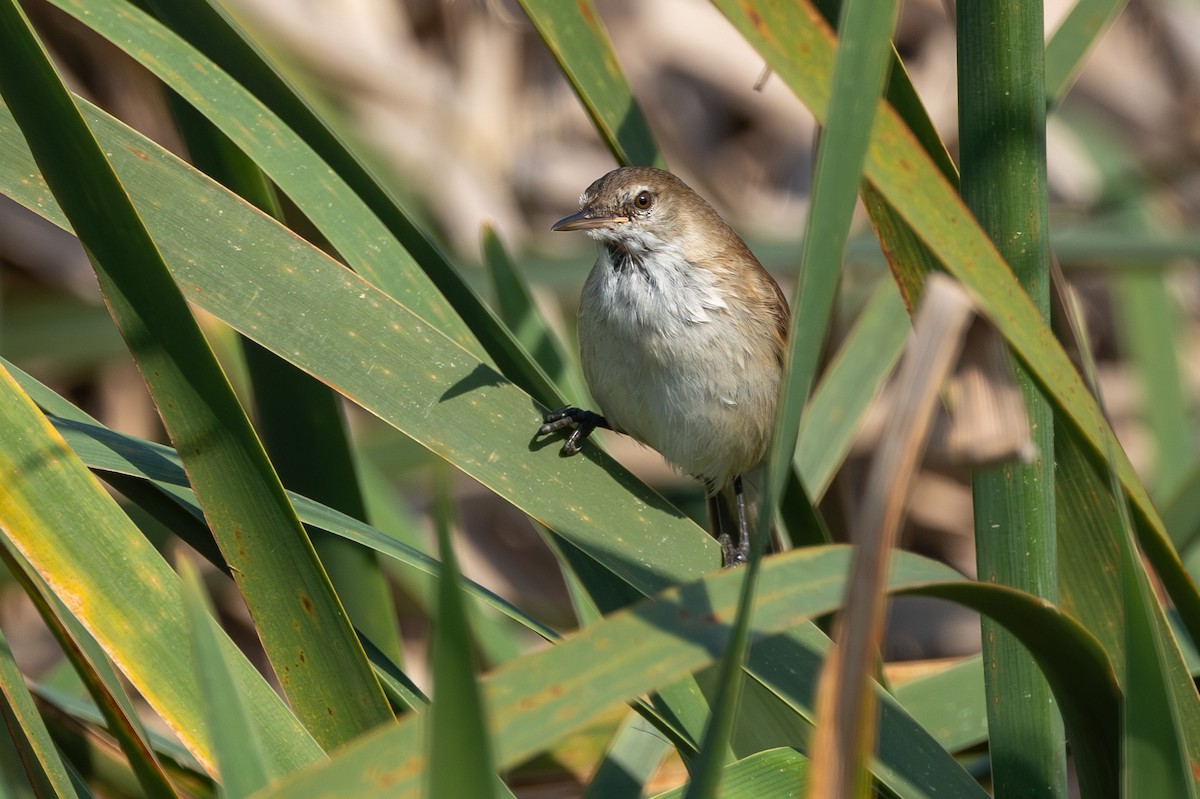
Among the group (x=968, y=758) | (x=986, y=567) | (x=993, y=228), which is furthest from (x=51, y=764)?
(x=968, y=758)

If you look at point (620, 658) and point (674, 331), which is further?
point (674, 331)

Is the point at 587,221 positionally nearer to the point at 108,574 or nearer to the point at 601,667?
the point at 108,574

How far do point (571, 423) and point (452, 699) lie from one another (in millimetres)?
1123

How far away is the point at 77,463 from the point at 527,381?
0.69 meters

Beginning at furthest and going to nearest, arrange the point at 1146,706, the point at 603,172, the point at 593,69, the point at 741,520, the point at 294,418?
the point at 603,172 → the point at 741,520 → the point at 294,418 → the point at 593,69 → the point at 1146,706

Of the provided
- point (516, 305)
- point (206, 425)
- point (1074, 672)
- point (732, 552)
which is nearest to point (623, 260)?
point (516, 305)

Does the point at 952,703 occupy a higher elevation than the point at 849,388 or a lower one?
lower

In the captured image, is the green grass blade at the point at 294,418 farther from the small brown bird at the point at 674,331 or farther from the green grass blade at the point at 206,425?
the small brown bird at the point at 674,331

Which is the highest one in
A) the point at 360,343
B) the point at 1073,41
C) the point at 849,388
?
the point at 1073,41

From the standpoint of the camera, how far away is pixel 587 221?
249 centimetres

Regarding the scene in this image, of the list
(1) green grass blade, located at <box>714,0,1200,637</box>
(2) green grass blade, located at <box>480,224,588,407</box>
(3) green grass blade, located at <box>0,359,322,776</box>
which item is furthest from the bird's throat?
(3) green grass blade, located at <box>0,359,322,776</box>

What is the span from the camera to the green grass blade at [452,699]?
795 mm

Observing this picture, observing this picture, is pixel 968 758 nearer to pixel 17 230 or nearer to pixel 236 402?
pixel 236 402

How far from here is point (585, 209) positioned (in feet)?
8.45
